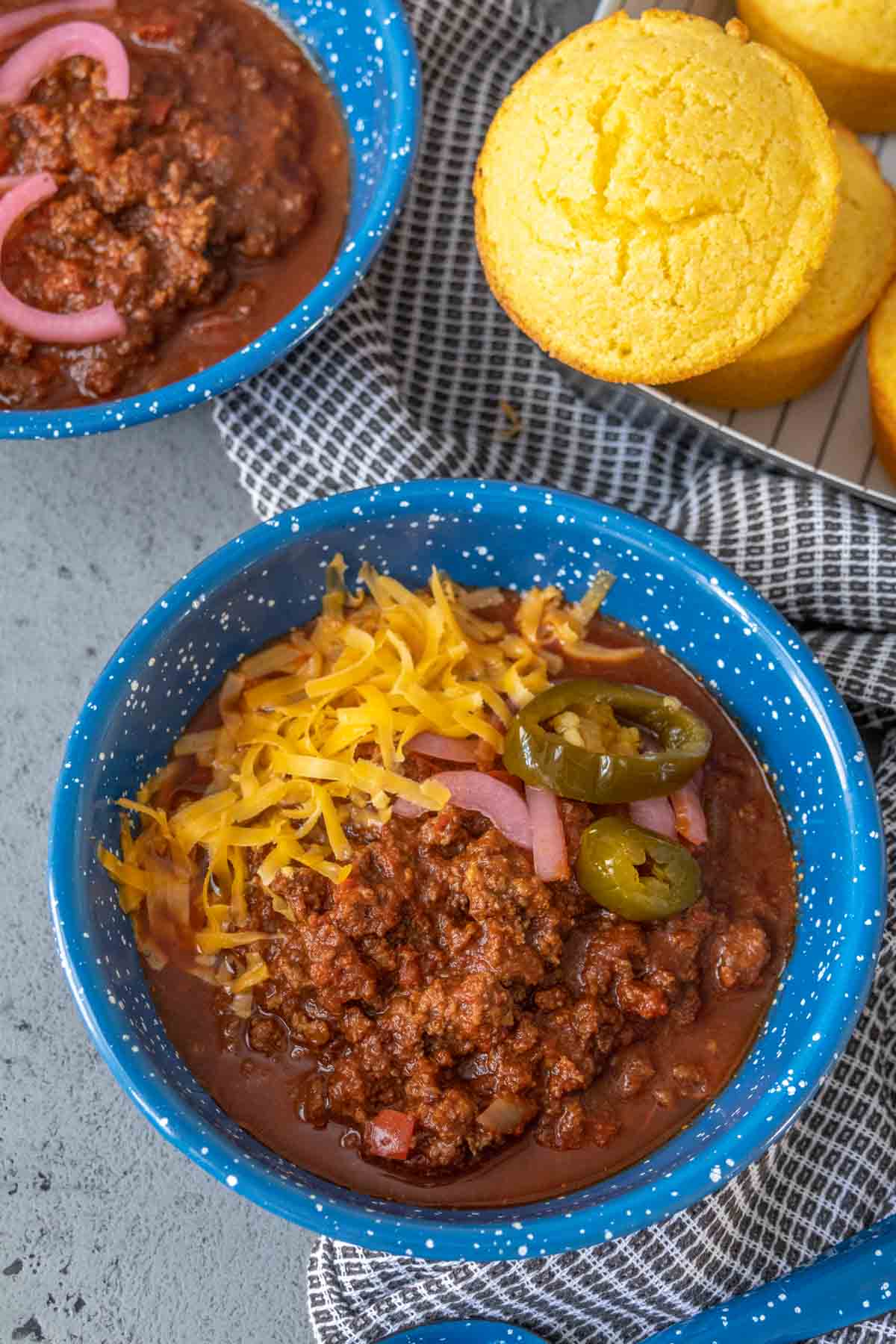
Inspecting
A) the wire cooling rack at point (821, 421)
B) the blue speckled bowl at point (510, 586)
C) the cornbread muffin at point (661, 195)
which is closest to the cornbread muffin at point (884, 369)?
the wire cooling rack at point (821, 421)

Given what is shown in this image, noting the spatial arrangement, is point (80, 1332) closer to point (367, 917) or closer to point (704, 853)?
point (367, 917)

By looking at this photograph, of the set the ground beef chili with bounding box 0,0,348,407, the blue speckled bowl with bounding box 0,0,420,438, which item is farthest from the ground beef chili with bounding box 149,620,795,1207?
the ground beef chili with bounding box 0,0,348,407

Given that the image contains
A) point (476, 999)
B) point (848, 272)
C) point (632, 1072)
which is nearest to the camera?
point (476, 999)

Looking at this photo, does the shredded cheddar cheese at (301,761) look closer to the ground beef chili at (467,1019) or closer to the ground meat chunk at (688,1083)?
the ground beef chili at (467,1019)

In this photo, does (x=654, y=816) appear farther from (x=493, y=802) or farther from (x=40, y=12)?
(x=40, y=12)

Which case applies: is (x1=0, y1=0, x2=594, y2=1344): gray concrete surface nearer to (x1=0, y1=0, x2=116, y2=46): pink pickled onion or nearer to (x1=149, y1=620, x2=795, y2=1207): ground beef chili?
(x1=149, y1=620, x2=795, y2=1207): ground beef chili

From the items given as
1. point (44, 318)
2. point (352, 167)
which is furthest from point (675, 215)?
point (44, 318)
